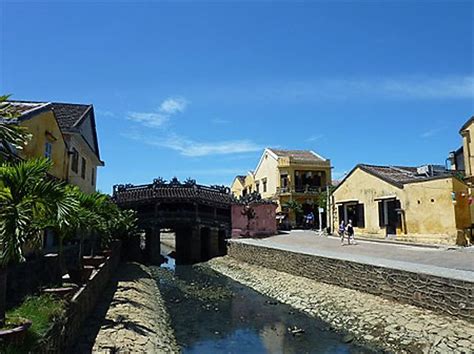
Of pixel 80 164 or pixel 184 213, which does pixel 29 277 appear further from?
pixel 184 213

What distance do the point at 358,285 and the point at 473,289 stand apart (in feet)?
15.8

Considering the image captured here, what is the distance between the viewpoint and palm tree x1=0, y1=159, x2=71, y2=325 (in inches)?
236

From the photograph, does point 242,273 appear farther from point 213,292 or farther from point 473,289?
point 473,289

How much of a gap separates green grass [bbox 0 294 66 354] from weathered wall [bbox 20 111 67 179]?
773 centimetres

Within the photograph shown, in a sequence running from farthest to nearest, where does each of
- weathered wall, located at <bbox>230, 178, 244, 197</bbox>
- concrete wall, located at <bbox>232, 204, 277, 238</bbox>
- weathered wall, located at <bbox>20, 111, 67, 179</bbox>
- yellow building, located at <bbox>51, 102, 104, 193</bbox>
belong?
1. weathered wall, located at <bbox>230, 178, 244, 197</bbox>
2. concrete wall, located at <bbox>232, 204, 277, 238</bbox>
3. yellow building, located at <bbox>51, 102, 104, 193</bbox>
4. weathered wall, located at <bbox>20, 111, 67, 179</bbox>

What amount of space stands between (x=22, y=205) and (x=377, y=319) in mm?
9981

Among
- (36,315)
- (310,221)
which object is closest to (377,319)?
(36,315)

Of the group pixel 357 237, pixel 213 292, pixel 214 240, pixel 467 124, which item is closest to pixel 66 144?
pixel 213 292

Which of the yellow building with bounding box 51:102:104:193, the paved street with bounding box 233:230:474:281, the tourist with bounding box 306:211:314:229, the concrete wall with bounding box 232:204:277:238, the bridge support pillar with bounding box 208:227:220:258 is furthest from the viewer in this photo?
the tourist with bounding box 306:211:314:229

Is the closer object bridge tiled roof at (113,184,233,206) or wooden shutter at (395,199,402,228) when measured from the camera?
wooden shutter at (395,199,402,228)

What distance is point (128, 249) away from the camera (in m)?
32.0

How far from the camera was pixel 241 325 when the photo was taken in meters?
13.4

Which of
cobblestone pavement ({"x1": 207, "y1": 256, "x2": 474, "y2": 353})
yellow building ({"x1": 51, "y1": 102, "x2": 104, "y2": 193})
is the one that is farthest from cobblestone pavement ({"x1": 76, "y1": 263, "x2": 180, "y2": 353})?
yellow building ({"x1": 51, "y1": 102, "x2": 104, "y2": 193})

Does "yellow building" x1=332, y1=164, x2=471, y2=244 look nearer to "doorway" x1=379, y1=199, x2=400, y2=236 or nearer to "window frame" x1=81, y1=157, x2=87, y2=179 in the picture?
"doorway" x1=379, y1=199, x2=400, y2=236
